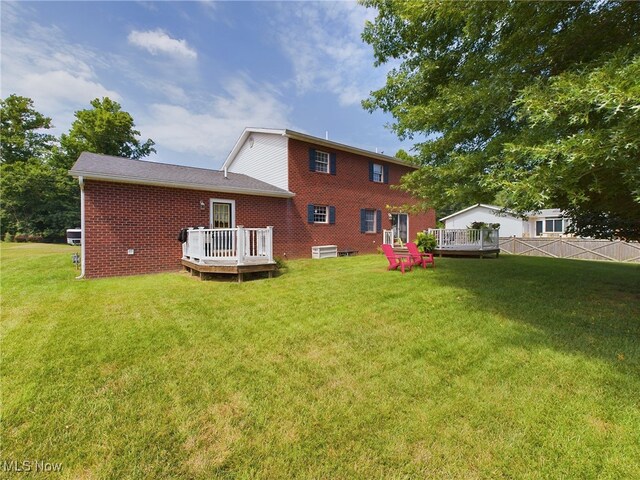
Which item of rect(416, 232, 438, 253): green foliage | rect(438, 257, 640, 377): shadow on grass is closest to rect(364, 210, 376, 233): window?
rect(416, 232, 438, 253): green foliage

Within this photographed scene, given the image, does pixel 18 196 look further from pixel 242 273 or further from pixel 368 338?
pixel 368 338

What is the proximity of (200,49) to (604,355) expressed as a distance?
1445cm

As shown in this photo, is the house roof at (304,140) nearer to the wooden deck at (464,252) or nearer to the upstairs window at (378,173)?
the upstairs window at (378,173)

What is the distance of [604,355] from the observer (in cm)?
360

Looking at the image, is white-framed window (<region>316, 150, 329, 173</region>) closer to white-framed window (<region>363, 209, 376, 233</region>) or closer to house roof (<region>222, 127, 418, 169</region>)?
house roof (<region>222, 127, 418, 169</region>)

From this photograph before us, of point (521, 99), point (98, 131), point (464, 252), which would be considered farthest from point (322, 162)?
point (98, 131)

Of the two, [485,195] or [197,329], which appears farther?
[485,195]

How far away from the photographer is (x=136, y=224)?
9.21m

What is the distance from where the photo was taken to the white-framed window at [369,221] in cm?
1582

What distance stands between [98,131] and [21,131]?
A: 27.6ft

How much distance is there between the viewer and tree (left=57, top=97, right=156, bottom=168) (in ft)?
92.2

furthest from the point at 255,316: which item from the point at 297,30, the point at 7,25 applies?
the point at 297,30

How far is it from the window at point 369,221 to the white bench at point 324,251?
8.96 ft

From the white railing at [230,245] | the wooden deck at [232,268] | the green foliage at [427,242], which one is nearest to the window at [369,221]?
the green foliage at [427,242]
